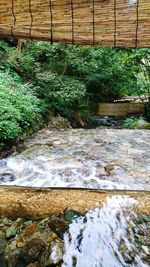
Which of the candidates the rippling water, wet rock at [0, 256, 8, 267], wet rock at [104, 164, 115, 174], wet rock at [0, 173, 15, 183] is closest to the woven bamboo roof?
wet rock at [0, 256, 8, 267]

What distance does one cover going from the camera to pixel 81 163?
4996 mm

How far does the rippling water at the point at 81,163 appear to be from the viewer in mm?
4211

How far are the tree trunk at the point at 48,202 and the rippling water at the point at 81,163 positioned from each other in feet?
5.99

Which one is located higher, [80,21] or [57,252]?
[80,21]

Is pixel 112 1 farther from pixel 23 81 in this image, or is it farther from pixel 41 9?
pixel 23 81

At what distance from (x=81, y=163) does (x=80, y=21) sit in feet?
13.0

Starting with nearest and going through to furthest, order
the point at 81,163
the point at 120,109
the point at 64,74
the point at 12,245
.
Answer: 1. the point at 12,245
2. the point at 81,163
3. the point at 64,74
4. the point at 120,109

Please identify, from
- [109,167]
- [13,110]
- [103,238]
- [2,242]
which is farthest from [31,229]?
[13,110]

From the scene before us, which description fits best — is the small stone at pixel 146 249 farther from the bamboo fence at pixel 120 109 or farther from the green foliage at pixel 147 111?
the bamboo fence at pixel 120 109

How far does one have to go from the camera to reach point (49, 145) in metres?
6.25

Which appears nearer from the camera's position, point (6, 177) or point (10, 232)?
point (10, 232)

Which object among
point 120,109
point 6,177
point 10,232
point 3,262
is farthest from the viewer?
point 120,109

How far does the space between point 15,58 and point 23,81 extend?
0.88 m

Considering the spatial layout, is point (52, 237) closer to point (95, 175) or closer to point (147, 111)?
point (95, 175)
